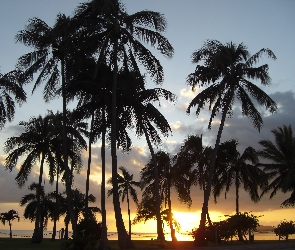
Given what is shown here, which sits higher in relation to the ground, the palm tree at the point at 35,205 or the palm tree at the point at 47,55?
the palm tree at the point at 47,55

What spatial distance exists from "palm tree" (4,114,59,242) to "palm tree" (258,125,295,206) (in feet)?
73.4

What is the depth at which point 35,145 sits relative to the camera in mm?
46844

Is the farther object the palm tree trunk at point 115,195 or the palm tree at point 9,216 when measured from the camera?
the palm tree at point 9,216

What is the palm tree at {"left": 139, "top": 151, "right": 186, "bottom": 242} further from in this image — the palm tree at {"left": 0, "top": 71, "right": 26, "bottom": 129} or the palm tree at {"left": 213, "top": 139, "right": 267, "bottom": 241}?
the palm tree at {"left": 0, "top": 71, "right": 26, "bottom": 129}

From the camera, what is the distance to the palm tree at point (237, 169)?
158 feet

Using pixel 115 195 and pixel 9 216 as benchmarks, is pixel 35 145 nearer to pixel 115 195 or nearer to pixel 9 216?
pixel 115 195

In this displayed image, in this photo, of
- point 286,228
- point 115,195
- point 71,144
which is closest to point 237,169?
point 286,228

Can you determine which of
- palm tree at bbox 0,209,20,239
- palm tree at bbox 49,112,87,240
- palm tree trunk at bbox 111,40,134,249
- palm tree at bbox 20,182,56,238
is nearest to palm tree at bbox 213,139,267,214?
palm tree at bbox 49,112,87,240

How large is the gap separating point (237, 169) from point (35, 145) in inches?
857

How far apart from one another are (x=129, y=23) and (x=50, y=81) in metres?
7.30

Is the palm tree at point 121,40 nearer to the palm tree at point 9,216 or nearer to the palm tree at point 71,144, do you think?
the palm tree at point 71,144

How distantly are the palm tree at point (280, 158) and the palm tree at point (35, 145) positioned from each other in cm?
2238

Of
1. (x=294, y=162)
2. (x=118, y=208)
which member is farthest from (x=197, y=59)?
(x=294, y=162)

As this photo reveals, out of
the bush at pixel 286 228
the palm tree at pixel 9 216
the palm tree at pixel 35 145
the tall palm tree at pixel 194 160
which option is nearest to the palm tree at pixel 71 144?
the palm tree at pixel 35 145
